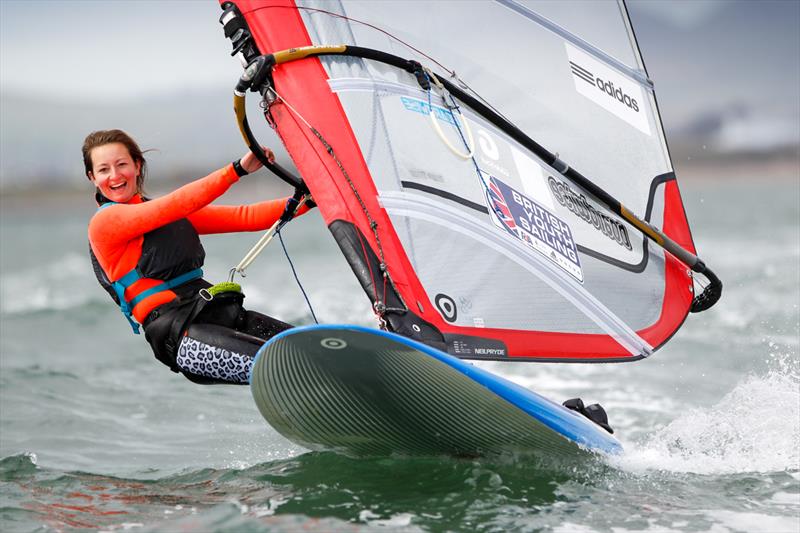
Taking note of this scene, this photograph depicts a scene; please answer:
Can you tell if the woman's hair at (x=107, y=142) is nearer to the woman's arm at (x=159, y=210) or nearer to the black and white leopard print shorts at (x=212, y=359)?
the woman's arm at (x=159, y=210)

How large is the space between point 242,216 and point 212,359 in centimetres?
72

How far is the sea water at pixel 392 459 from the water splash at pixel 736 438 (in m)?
0.01

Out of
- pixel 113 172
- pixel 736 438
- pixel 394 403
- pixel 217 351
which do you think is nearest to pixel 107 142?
pixel 113 172

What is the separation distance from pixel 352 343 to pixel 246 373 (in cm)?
73

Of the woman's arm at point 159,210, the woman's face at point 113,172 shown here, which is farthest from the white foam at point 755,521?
the woman's face at point 113,172

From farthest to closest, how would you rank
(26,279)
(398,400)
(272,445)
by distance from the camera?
(26,279) < (272,445) < (398,400)

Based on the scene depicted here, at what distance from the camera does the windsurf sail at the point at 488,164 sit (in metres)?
3.69

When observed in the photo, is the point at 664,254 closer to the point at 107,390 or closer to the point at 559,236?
the point at 559,236

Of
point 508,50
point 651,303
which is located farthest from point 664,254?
point 508,50

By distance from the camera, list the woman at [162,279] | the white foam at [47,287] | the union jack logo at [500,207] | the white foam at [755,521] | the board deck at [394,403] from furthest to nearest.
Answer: the white foam at [47,287], the union jack logo at [500,207], the woman at [162,279], the white foam at [755,521], the board deck at [394,403]

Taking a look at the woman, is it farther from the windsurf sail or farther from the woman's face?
the windsurf sail

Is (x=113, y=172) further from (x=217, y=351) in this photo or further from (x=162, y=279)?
(x=217, y=351)

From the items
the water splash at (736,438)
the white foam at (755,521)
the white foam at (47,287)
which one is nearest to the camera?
the white foam at (755,521)

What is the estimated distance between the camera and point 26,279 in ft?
60.1
